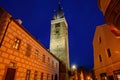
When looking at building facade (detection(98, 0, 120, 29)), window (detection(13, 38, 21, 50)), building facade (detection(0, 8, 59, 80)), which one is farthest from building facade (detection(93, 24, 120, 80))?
window (detection(13, 38, 21, 50))

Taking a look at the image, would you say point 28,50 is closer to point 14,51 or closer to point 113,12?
point 14,51

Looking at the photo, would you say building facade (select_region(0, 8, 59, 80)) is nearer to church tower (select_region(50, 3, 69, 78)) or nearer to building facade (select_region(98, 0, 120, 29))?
building facade (select_region(98, 0, 120, 29))

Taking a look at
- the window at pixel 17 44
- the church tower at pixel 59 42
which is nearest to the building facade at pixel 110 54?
the window at pixel 17 44

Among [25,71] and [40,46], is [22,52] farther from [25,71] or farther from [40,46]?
[40,46]

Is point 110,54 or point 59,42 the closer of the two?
point 110,54

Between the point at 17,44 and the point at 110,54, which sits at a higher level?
the point at 17,44

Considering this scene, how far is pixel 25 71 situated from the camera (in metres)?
11.0

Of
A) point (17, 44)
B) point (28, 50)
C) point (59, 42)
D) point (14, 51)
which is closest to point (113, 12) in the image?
point (14, 51)

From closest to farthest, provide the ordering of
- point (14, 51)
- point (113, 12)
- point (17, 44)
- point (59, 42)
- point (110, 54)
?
point (113, 12), point (14, 51), point (17, 44), point (110, 54), point (59, 42)

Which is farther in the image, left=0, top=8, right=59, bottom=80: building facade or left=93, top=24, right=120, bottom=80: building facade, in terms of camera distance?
left=93, top=24, right=120, bottom=80: building facade

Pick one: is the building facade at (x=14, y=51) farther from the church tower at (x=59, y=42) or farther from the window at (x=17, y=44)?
the church tower at (x=59, y=42)

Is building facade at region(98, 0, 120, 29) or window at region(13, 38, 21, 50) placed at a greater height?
window at region(13, 38, 21, 50)

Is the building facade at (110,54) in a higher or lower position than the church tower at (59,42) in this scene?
lower

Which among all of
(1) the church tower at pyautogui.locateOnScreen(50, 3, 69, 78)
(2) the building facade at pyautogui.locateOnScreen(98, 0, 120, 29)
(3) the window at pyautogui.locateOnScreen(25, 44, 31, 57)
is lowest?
(2) the building facade at pyautogui.locateOnScreen(98, 0, 120, 29)
